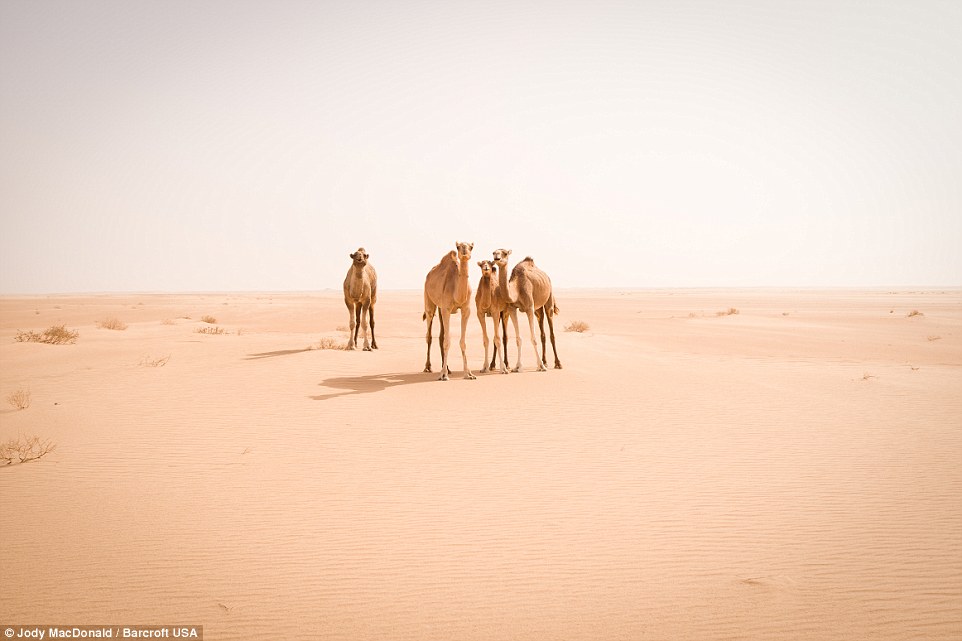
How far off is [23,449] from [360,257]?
32.6 feet

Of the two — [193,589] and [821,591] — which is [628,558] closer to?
[821,591]

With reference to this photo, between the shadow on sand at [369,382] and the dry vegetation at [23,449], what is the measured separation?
3.85m

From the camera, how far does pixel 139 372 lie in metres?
11.4

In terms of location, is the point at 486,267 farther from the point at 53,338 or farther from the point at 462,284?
the point at 53,338

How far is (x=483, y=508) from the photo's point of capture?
5281 millimetres

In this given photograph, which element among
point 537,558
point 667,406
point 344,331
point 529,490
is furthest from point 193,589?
point 344,331

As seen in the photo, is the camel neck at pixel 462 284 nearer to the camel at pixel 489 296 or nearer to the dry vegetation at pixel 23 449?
the camel at pixel 489 296

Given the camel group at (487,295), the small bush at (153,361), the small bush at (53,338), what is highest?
the camel group at (487,295)

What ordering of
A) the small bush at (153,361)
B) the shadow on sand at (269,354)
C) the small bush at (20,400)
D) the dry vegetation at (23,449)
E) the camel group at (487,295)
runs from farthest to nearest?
the shadow on sand at (269,354), the small bush at (153,361), the camel group at (487,295), the small bush at (20,400), the dry vegetation at (23,449)

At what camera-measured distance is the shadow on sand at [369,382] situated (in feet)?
33.4

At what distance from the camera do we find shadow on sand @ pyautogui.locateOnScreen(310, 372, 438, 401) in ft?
33.4

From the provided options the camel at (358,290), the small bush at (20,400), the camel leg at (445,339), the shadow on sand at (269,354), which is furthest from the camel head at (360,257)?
the small bush at (20,400)

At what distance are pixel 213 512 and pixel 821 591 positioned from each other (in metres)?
5.34

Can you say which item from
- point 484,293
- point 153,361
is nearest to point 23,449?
point 153,361
